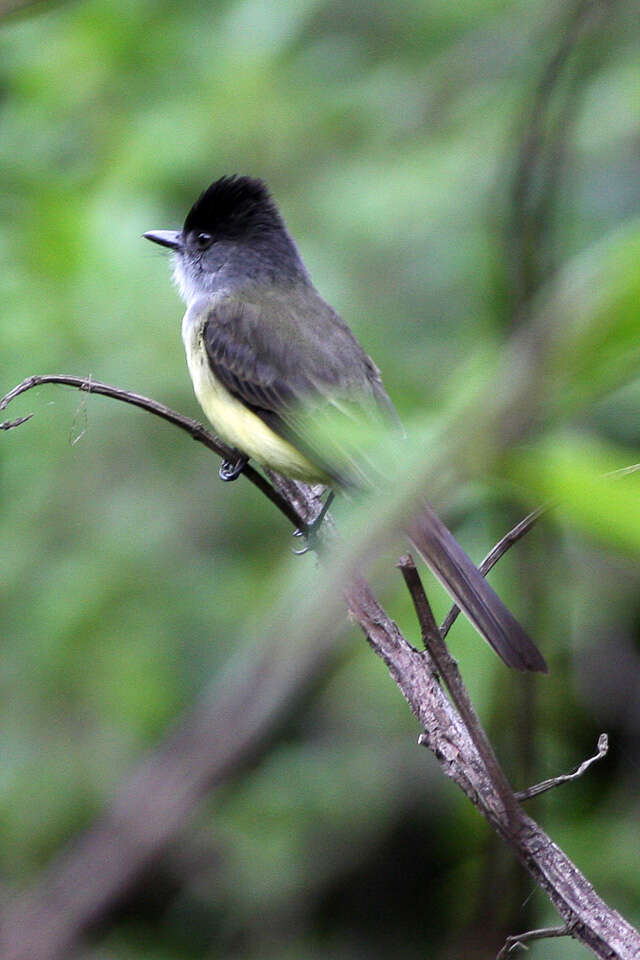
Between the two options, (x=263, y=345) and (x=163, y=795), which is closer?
(x=163, y=795)

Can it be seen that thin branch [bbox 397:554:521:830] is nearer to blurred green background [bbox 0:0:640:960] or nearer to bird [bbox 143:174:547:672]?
bird [bbox 143:174:547:672]

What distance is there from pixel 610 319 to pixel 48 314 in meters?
3.38

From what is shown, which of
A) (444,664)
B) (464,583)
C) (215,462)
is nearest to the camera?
(444,664)

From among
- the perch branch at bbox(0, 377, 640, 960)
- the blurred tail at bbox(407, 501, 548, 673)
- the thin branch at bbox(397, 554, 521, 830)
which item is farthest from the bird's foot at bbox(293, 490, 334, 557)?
the perch branch at bbox(0, 377, 640, 960)

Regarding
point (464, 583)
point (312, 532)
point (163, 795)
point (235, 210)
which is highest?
point (235, 210)

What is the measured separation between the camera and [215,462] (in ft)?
14.2

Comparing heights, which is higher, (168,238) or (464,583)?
(168,238)

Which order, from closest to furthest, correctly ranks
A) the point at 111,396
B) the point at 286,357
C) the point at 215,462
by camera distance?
the point at 111,396 < the point at 286,357 < the point at 215,462

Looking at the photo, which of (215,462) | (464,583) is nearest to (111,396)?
(464,583)

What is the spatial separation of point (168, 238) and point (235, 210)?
24cm

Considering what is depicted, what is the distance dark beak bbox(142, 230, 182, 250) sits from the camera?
12.9ft

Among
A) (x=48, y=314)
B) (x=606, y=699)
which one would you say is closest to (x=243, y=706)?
(x=48, y=314)

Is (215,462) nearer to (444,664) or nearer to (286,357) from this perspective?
(286,357)

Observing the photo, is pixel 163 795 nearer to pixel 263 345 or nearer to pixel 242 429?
pixel 242 429
